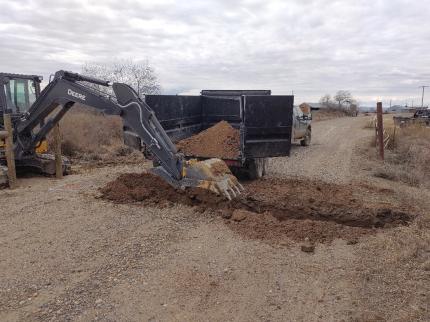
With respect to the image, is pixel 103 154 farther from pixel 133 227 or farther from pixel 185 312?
pixel 185 312

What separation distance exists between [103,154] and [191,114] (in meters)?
5.75

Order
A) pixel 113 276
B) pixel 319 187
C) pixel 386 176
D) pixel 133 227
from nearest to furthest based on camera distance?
pixel 113 276
pixel 133 227
pixel 319 187
pixel 386 176

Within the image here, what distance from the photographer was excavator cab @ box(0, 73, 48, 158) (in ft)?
37.1

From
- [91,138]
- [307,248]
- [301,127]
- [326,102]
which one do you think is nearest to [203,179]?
[307,248]

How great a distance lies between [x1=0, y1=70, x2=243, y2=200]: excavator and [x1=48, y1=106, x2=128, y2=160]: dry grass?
13.4 feet

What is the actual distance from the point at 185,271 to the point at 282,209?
3170 millimetres

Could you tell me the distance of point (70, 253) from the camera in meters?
5.86

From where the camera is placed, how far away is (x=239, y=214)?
7.47 meters

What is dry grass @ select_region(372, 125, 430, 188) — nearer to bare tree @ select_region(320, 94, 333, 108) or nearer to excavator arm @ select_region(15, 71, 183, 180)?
excavator arm @ select_region(15, 71, 183, 180)

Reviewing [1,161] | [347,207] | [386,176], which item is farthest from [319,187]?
[1,161]

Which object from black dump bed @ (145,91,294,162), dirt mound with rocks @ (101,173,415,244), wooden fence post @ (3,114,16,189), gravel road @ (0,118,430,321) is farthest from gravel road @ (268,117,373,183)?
wooden fence post @ (3,114,16,189)

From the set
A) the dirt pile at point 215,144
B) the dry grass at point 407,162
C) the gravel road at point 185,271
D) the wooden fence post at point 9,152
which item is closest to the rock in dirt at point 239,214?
the gravel road at point 185,271

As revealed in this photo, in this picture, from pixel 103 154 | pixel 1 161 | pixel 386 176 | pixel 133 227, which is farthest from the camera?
pixel 103 154

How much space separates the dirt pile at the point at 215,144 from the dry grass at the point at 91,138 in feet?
20.1
